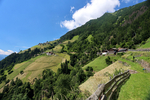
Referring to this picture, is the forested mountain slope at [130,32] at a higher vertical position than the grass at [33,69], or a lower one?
higher

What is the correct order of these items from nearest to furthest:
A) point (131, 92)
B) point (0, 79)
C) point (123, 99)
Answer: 1. point (123, 99)
2. point (131, 92)
3. point (0, 79)

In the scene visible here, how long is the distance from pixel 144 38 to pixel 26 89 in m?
102

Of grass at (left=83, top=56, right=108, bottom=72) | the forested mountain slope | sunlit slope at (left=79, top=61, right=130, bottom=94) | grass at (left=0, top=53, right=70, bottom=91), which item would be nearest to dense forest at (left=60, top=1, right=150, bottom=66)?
the forested mountain slope

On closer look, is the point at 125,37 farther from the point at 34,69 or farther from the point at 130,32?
the point at 34,69

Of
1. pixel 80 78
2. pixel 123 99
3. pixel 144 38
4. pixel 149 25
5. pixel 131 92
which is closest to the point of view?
pixel 123 99

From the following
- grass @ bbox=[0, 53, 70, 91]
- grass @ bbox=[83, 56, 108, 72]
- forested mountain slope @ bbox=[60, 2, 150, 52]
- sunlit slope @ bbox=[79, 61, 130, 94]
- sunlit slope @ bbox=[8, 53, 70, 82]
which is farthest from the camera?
sunlit slope @ bbox=[8, 53, 70, 82]

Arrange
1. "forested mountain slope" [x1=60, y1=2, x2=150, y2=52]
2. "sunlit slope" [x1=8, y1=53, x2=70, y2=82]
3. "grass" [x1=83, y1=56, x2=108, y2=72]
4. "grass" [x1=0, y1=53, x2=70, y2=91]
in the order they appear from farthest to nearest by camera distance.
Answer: "sunlit slope" [x1=8, y1=53, x2=70, y2=82] < "grass" [x1=0, y1=53, x2=70, y2=91] < "forested mountain slope" [x1=60, y1=2, x2=150, y2=52] < "grass" [x1=83, y1=56, x2=108, y2=72]

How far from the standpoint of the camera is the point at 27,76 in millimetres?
71062

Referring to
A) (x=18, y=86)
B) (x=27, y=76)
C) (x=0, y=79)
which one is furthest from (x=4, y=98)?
(x=0, y=79)

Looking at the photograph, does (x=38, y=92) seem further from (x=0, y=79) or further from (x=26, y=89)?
(x=0, y=79)

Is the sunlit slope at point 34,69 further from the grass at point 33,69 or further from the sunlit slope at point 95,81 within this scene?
the sunlit slope at point 95,81

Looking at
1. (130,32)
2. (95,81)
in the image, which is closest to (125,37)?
(130,32)

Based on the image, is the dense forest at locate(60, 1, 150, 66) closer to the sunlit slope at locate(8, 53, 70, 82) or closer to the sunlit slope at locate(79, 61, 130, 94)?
the sunlit slope at locate(8, 53, 70, 82)

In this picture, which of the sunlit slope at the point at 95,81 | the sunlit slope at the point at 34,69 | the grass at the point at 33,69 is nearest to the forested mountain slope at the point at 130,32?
the sunlit slope at the point at 95,81
